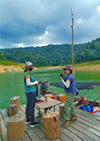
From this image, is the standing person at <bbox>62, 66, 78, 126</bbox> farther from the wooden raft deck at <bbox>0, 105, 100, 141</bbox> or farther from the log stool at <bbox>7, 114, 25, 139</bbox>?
the log stool at <bbox>7, 114, 25, 139</bbox>

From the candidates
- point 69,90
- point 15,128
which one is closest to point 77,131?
point 69,90

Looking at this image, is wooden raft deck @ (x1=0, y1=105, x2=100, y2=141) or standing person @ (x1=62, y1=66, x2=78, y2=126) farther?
standing person @ (x1=62, y1=66, x2=78, y2=126)

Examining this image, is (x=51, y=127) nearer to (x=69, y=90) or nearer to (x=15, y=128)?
(x=15, y=128)

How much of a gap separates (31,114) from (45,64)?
113419 mm

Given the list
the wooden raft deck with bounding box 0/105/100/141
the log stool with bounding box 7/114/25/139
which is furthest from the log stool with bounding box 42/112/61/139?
the log stool with bounding box 7/114/25/139

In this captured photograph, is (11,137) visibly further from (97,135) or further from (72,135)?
(97,135)

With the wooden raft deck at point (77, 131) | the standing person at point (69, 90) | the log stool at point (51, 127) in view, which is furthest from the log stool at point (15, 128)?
the standing person at point (69, 90)

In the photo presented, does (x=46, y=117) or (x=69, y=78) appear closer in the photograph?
(x=46, y=117)

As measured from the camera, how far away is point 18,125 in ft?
12.3

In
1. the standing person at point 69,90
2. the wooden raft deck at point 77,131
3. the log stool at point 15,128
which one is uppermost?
the standing person at point 69,90

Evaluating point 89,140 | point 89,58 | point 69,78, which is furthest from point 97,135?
point 89,58

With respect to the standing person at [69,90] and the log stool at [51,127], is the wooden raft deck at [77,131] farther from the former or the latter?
the standing person at [69,90]

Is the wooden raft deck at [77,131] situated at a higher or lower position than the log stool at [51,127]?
lower

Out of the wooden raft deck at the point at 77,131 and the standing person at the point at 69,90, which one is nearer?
the wooden raft deck at the point at 77,131
